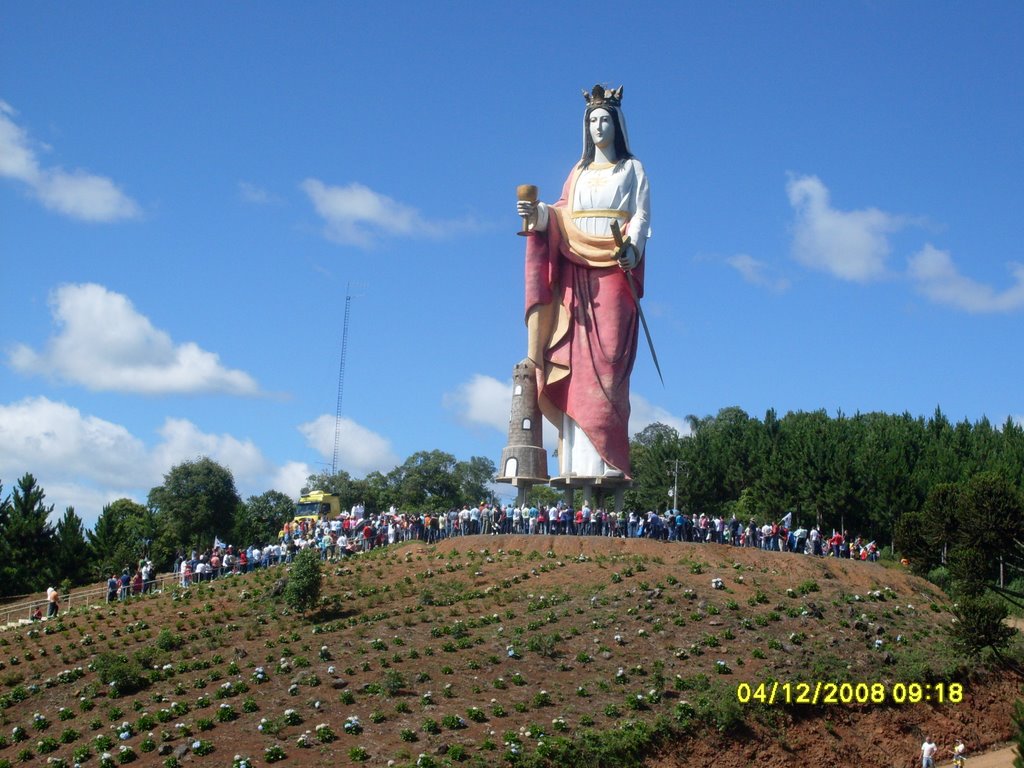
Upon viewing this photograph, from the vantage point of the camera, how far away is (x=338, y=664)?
25.9 meters

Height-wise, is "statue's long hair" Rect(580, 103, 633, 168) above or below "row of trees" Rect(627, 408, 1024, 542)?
above

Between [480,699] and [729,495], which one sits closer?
[480,699]

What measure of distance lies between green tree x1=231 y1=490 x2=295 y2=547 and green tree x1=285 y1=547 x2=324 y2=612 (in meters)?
30.1

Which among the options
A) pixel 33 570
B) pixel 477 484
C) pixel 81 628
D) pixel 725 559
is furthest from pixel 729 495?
pixel 81 628

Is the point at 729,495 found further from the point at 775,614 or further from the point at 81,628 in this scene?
the point at 81,628

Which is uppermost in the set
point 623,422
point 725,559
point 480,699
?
point 623,422

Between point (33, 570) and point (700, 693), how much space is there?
111 ft

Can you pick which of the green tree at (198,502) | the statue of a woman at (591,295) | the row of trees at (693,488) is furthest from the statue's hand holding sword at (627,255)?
the green tree at (198,502)

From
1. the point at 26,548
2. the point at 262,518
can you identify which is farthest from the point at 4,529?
the point at 262,518

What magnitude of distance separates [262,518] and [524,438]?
107 feet

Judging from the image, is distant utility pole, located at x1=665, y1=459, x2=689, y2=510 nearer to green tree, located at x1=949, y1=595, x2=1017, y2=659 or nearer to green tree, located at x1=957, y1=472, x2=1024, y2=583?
green tree, located at x1=957, y1=472, x2=1024, y2=583

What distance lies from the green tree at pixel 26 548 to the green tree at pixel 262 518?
10.9 m
